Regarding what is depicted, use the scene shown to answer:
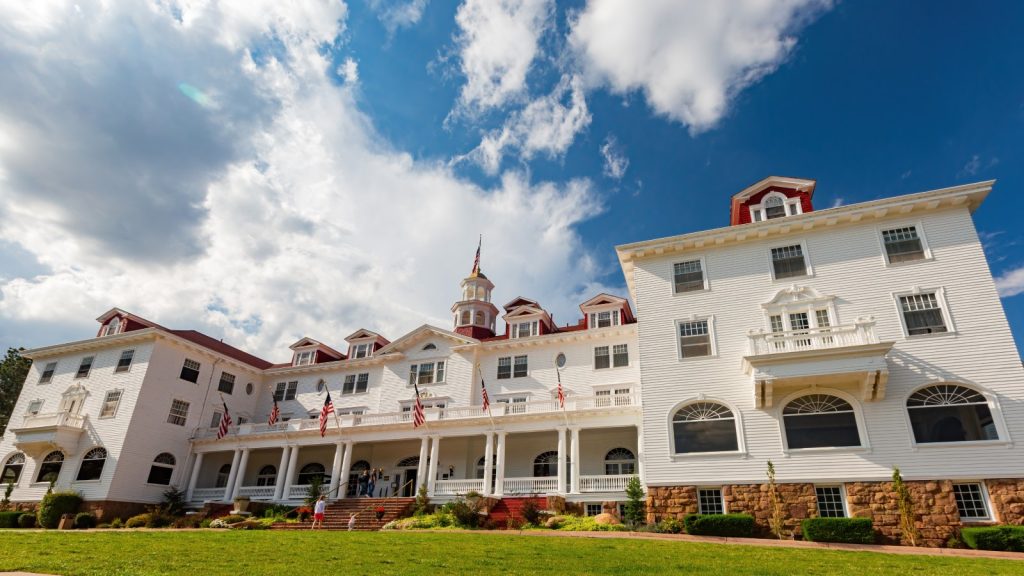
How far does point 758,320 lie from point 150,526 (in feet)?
100

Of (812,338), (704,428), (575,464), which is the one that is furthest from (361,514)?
(812,338)

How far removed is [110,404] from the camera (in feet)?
111

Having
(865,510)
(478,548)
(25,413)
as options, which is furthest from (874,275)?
(25,413)

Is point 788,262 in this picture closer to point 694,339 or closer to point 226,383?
point 694,339

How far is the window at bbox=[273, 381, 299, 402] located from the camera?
131ft

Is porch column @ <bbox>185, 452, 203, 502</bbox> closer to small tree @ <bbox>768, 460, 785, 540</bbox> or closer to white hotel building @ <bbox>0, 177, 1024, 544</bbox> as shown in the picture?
white hotel building @ <bbox>0, 177, 1024, 544</bbox>

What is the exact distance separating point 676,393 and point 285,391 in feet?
93.6

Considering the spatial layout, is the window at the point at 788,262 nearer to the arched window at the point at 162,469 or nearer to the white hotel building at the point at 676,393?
the white hotel building at the point at 676,393

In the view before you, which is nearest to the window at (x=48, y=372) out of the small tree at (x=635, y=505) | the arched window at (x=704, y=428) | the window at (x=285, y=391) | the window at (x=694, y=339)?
the window at (x=285, y=391)

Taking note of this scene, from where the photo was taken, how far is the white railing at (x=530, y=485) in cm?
2594

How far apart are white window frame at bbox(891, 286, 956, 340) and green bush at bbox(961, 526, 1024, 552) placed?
652 centimetres

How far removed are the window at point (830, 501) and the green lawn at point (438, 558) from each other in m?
4.95

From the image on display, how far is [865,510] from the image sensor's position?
1894 cm

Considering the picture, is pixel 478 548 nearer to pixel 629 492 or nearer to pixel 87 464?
pixel 629 492
